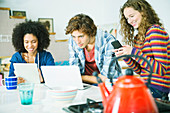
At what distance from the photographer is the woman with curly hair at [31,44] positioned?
82.4 inches

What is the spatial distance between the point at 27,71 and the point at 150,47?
38.0 inches

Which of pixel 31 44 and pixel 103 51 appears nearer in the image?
pixel 103 51

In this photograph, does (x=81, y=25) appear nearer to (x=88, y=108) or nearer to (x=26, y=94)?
(x=26, y=94)

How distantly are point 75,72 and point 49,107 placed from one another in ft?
1.29

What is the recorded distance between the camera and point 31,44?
6.75ft

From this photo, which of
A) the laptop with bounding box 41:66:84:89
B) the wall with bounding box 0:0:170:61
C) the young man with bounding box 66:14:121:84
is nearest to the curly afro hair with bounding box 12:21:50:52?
the young man with bounding box 66:14:121:84

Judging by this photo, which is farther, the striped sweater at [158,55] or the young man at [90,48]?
the young man at [90,48]

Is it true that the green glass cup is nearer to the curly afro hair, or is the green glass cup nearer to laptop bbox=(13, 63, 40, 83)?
laptop bbox=(13, 63, 40, 83)

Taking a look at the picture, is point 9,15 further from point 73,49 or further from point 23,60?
point 73,49

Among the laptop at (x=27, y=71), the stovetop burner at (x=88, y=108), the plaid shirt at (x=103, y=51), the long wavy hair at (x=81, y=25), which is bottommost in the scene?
the stovetop burner at (x=88, y=108)

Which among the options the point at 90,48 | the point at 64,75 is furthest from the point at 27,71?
the point at 90,48

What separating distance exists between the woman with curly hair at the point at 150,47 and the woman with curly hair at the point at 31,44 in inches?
39.4

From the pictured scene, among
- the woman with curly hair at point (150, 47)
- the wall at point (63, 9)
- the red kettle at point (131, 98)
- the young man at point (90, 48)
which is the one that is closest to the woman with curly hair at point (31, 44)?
the young man at point (90, 48)

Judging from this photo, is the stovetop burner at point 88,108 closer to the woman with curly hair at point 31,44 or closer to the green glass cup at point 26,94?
the green glass cup at point 26,94
